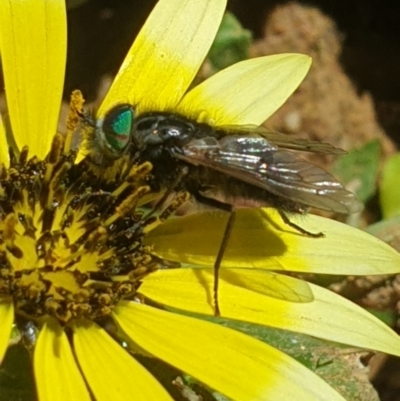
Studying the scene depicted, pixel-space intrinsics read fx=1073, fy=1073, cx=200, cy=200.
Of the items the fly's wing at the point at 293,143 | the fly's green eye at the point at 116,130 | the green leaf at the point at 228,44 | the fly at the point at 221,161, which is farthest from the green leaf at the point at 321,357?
the green leaf at the point at 228,44

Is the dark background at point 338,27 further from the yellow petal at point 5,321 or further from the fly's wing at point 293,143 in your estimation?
the yellow petal at point 5,321

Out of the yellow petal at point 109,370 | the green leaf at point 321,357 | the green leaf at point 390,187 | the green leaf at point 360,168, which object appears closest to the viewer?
the yellow petal at point 109,370

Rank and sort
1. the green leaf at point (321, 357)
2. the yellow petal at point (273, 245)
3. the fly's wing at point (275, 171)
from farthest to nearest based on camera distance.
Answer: the green leaf at point (321, 357), the yellow petal at point (273, 245), the fly's wing at point (275, 171)

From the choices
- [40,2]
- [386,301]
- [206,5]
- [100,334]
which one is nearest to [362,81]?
[386,301]

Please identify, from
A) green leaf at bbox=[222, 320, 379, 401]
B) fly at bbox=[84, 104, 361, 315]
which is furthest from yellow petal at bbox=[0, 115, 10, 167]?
green leaf at bbox=[222, 320, 379, 401]

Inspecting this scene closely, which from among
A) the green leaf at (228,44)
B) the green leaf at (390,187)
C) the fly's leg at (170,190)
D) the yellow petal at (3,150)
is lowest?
the green leaf at (390,187)

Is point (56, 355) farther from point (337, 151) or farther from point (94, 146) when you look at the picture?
point (337, 151)

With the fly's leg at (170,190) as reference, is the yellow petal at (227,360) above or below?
below
